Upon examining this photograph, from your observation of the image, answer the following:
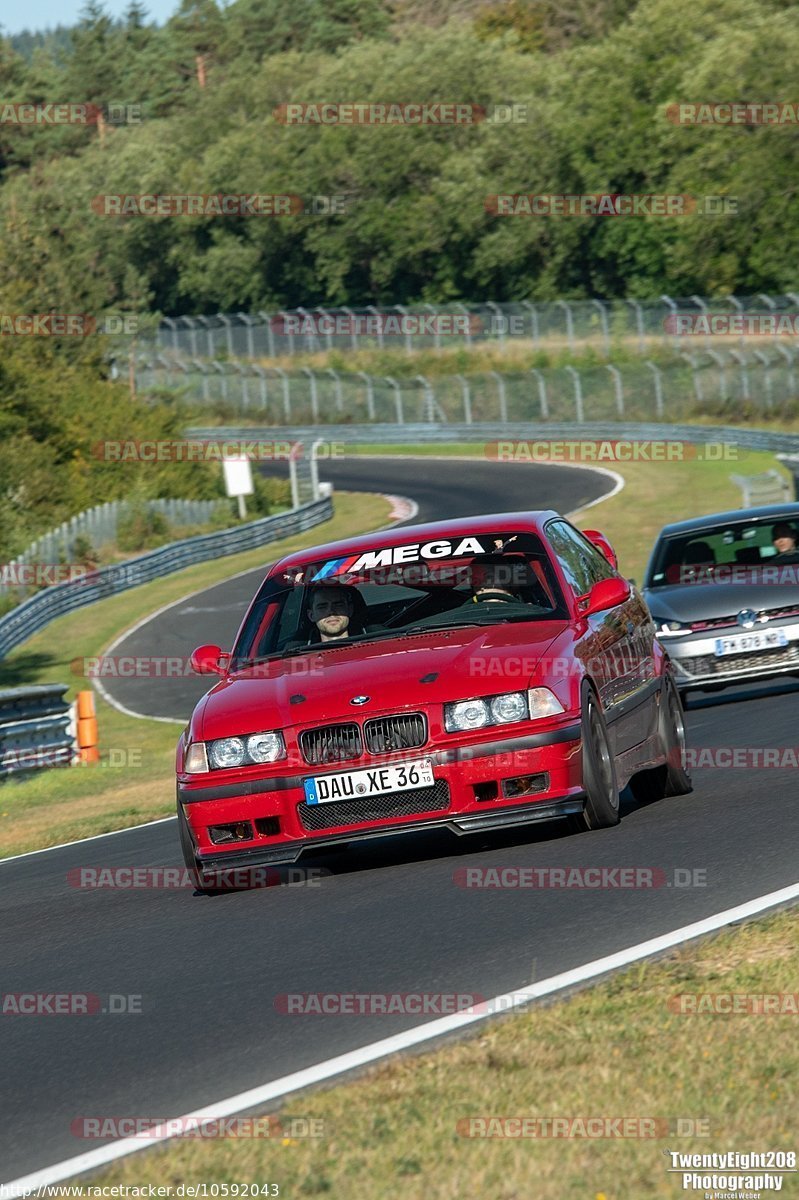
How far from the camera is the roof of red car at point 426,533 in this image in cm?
1004

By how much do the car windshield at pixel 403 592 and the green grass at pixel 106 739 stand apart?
167 inches

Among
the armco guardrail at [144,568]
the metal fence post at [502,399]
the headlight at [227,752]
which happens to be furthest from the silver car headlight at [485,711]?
the metal fence post at [502,399]

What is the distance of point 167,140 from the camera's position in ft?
373

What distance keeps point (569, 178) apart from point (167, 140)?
117 ft

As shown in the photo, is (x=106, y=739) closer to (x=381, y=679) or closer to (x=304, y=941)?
(x=381, y=679)

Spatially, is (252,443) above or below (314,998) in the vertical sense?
below

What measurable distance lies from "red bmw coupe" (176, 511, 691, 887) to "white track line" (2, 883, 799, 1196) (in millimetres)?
1597

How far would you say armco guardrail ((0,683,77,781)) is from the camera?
19344mm

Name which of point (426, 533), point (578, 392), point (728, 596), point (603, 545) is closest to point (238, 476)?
point (578, 392)

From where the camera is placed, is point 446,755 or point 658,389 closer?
point 446,755

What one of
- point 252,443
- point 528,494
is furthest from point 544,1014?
point 252,443

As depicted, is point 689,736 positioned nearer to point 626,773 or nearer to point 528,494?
point 626,773

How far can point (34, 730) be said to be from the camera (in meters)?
19.8

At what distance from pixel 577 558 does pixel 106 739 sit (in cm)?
1502
